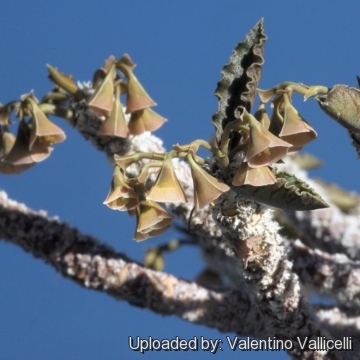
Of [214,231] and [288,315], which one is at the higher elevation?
[214,231]

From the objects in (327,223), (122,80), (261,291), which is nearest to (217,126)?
(261,291)

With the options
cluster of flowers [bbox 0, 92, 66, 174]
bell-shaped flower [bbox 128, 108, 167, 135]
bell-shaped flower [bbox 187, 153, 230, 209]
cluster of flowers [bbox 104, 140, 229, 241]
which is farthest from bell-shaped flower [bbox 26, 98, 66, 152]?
bell-shaped flower [bbox 187, 153, 230, 209]

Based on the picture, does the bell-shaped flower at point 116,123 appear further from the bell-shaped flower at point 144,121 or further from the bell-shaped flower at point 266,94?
the bell-shaped flower at point 266,94

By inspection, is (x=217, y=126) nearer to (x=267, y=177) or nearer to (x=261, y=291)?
(x=267, y=177)

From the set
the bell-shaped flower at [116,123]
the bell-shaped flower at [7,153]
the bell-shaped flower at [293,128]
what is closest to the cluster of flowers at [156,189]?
the bell-shaped flower at [293,128]

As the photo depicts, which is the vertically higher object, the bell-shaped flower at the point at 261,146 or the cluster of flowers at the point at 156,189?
the bell-shaped flower at the point at 261,146

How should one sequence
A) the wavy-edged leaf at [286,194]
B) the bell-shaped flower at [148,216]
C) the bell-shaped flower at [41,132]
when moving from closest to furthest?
the wavy-edged leaf at [286,194] → the bell-shaped flower at [148,216] → the bell-shaped flower at [41,132]

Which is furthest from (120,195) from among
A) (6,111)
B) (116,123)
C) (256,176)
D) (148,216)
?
(6,111)
